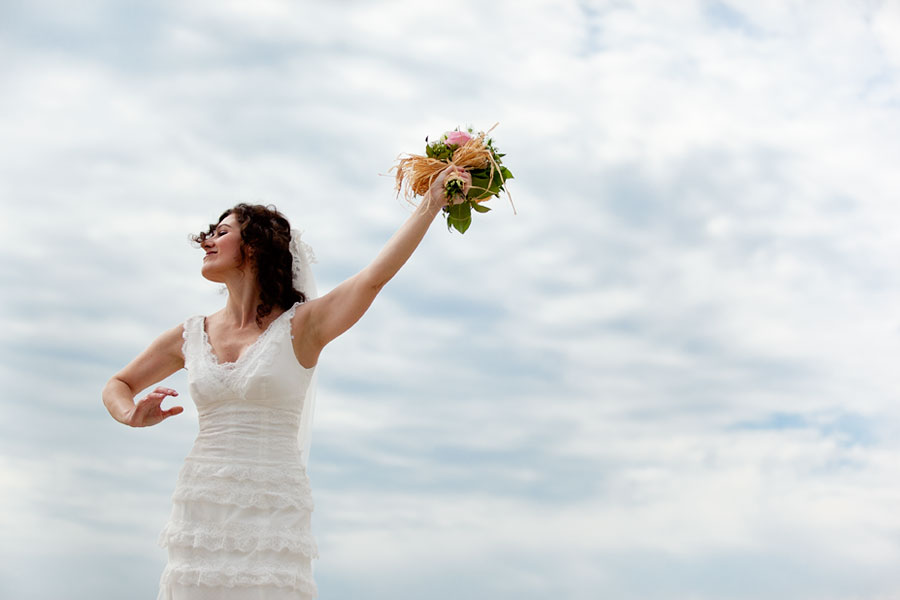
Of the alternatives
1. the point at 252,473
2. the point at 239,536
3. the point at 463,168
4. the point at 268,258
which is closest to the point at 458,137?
the point at 463,168

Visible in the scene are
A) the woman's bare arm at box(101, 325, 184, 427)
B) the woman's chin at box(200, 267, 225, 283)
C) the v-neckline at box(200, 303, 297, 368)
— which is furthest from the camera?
the woman's bare arm at box(101, 325, 184, 427)

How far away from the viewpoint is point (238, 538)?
13.7ft

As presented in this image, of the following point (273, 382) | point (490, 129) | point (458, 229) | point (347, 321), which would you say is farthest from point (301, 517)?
point (490, 129)

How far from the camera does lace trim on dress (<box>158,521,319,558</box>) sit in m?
4.16

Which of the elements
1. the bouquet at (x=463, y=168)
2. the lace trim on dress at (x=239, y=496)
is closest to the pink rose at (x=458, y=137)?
the bouquet at (x=463, y=168)

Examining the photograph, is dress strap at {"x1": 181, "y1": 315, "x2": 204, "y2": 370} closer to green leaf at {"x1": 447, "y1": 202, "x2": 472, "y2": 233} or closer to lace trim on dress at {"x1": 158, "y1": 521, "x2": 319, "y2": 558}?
lace trim on dress at {"x1": 158, "y1": 521, "x2": 319, "y2": 558}

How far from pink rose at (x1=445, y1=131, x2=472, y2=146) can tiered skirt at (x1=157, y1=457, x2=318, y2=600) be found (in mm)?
1684

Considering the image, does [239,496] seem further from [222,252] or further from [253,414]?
[222,252]

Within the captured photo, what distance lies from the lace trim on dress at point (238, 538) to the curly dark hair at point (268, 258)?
988mm

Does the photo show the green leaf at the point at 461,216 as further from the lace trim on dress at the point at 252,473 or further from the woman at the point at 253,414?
the lace trim on dress at the point at 252,473

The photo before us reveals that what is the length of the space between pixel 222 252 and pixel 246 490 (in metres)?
1.17

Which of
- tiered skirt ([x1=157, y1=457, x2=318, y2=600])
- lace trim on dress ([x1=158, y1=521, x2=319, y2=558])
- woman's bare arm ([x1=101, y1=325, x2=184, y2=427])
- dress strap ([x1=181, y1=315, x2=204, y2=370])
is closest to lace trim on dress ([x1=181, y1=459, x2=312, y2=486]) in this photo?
tiered skirt ([x1=157, y1=457, x2=318, y2=600])

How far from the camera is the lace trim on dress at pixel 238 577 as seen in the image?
13.4 ft

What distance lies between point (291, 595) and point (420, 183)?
1943 millimetres
